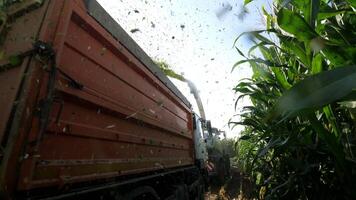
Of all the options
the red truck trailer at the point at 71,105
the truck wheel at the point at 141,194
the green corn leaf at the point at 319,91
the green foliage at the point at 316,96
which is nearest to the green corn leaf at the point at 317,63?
the green foliage at the point at 316,96

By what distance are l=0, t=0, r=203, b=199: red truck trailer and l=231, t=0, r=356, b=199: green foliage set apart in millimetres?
1202

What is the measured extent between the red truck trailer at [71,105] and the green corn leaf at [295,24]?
1.48 m

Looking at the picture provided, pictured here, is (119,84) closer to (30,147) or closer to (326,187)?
(30,147)

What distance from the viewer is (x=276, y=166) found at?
3.11 m

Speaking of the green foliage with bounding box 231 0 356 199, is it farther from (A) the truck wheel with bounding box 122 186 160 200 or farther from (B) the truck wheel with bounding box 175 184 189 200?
(B) the truck wheel with bounding box 175 184 189 200

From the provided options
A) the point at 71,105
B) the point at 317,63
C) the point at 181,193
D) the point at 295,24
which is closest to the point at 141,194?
the point at 71,105

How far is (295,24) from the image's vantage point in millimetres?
1270

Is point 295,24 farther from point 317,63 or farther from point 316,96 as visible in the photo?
point 316,96

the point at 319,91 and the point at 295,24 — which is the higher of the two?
the point at 295,24

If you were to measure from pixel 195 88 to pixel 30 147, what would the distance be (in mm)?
10669

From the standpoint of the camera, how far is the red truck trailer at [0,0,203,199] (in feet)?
6.48

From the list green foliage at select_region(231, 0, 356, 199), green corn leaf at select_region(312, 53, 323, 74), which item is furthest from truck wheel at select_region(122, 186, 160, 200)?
green corn leaf at select_region(312, 53, 323, 74)

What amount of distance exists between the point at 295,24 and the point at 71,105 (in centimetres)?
174

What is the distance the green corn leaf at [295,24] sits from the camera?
1257 mm
